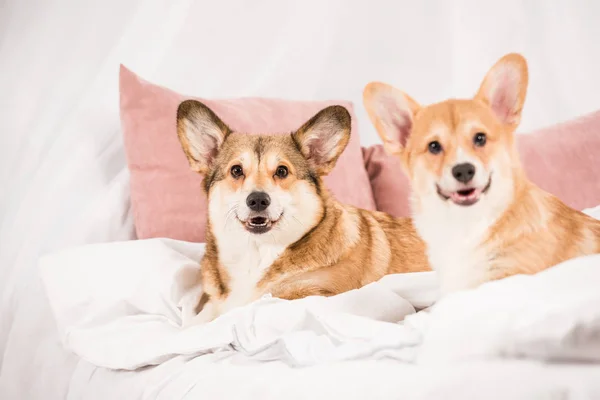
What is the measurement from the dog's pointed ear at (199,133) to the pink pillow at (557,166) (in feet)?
1.35

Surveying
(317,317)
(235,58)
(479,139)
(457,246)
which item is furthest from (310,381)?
(235,58)

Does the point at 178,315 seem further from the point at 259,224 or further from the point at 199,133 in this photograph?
the point at 199,133

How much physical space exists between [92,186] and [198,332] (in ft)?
2.41

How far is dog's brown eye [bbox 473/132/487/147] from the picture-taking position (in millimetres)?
1030

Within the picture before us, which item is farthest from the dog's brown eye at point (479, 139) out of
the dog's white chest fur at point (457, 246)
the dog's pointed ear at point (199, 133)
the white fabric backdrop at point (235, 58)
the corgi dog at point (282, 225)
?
the white fabric backdrop at point (235, 58)

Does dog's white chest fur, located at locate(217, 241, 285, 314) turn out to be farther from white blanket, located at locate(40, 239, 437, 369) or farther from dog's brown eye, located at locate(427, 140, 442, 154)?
dog's brown eye, located at locate(427, 140, 442, 154)

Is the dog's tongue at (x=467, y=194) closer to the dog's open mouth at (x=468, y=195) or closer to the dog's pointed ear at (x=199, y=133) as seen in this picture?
the dog's open mouth at (x=468, y=195)

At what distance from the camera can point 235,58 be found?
1.91m

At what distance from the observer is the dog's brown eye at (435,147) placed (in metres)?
1.04

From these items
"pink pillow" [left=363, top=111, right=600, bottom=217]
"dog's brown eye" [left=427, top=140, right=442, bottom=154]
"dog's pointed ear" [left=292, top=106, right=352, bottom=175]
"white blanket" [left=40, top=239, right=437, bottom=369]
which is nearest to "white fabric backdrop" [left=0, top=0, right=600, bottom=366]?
"pink pillow" [left=363, top=111, right=600, bottom=217]

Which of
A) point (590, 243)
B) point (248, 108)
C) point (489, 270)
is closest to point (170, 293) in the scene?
point (248, 108)

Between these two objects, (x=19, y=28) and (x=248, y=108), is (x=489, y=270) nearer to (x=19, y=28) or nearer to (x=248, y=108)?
(x=248, y=108)

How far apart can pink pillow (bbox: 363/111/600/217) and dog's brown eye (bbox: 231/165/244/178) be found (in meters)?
0.38

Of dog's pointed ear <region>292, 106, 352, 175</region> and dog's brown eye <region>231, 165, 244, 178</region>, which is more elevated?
dog's pointed ear <region>292, 106, 352, 175</region>
